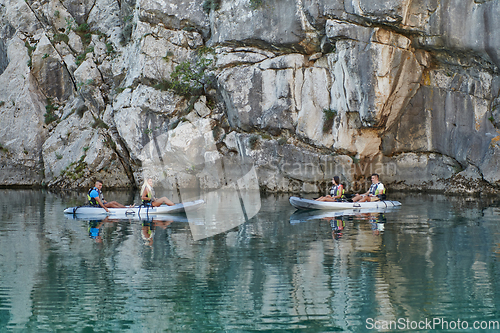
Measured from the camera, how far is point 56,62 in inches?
1219

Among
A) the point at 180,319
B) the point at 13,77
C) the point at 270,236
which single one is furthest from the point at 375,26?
the point at 13,77

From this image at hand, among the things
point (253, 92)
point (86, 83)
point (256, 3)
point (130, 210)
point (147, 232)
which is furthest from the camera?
point (86, 83)

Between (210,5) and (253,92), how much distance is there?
555cm

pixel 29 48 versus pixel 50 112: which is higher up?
pixel 29 48

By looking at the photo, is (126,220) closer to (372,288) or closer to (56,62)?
(372,288)

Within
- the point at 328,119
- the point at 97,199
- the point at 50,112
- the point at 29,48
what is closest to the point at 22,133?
the point at 50,112

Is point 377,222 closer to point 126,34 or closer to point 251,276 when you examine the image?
point 251,276

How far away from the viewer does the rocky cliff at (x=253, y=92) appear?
67.7 feet

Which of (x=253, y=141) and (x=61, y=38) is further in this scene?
(x=61, y=38)

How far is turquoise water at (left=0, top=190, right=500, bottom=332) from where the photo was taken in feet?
18.5

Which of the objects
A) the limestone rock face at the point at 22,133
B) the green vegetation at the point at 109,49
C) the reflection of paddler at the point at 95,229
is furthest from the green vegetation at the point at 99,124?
the reflection of paddler at the point at 95,229

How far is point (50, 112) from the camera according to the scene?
3089 cm

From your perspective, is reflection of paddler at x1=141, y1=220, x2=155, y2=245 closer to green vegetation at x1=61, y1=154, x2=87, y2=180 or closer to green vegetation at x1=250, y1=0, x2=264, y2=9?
green vegetation at x1=250, y1=0, x2=264, y2=9

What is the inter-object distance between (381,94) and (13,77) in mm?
23491
